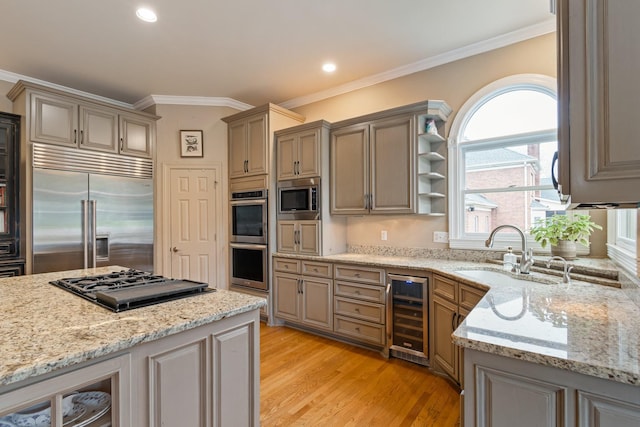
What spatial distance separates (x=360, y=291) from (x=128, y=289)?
2084 mm

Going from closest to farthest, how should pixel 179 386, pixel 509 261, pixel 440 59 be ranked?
pixel 179 386 < pixel 509 261 < pixel 440 59

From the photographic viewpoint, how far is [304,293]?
356 centimetres

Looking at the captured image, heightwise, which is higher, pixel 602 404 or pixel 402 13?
pixel 402 13

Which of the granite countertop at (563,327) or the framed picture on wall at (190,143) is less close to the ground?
the framed picture on wall at (190,143)

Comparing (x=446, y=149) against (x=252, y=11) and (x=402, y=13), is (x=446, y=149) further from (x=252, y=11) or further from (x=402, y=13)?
(x=252, y=11)

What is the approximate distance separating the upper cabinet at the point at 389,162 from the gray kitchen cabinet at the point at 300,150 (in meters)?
0.18

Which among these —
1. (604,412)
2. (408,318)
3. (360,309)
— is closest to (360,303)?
(360,309)

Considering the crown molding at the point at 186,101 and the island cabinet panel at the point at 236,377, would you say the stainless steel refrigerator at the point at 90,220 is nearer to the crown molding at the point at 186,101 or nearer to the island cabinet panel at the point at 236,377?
the crown molding at the point at 186,101

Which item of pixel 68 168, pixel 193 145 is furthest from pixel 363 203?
pixel 68 168

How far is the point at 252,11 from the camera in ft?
8.32

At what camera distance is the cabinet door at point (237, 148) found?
413 cm

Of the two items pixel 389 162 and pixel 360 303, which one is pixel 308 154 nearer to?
pixel 389 162

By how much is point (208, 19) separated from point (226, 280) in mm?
3044

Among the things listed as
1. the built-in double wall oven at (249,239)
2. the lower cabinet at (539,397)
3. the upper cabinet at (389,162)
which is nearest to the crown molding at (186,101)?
the built-in double wall oven at (249,239)
